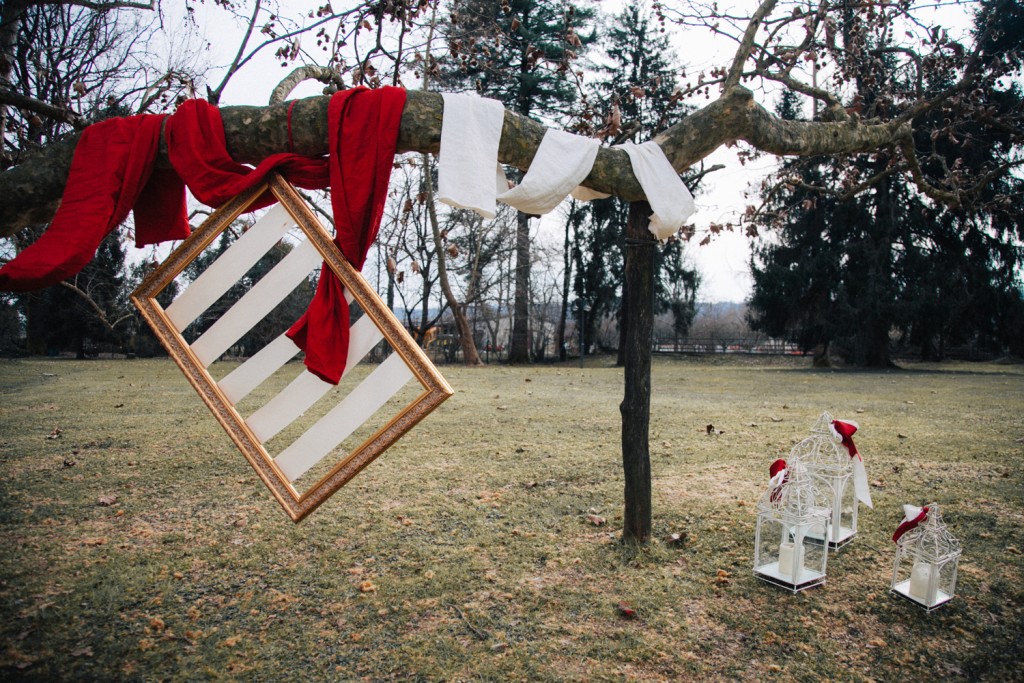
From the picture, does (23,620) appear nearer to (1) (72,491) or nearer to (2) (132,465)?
(1) (72,491)

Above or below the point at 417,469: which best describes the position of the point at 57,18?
above

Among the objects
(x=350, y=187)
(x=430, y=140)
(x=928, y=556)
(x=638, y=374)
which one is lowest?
(x=928, y=556)

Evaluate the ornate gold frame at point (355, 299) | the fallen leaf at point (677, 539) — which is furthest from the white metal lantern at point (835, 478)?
the ornate gold frame at point (355, 299)

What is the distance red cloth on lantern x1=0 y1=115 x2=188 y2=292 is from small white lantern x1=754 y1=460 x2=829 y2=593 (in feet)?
12.4

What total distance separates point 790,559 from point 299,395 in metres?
2.96

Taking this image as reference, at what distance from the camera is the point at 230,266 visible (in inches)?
133

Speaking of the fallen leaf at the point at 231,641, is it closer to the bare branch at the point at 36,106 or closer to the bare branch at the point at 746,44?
the bare branch at the point at 36,106

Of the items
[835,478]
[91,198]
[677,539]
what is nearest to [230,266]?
[91,198]

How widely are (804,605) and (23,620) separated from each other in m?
4.09

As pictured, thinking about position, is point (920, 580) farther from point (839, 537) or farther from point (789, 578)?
point (839, 537)

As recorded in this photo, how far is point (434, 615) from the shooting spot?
337 centimetres

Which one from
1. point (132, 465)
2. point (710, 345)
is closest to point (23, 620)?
point (132, 465)

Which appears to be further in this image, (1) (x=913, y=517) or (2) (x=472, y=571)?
(2) (x=472, y=571)

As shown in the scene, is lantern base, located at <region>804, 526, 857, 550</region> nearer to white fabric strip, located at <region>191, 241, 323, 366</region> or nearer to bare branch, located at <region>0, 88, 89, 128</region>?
white fabric strip, located at <region>191, 241, 323, 366</region>
